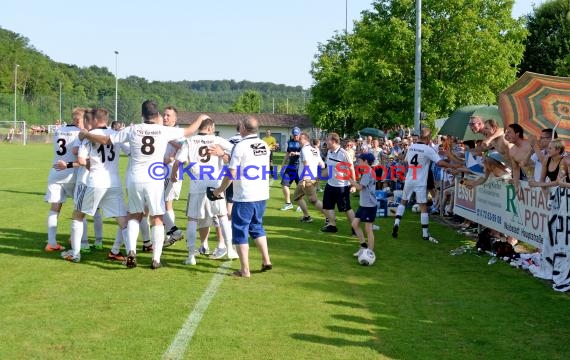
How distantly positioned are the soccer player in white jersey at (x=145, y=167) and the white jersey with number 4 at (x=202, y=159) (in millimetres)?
373

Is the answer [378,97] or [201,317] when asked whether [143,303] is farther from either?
[378,97]

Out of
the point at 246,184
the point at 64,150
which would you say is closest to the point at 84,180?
the point at 64,150

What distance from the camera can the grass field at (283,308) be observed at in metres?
5.12

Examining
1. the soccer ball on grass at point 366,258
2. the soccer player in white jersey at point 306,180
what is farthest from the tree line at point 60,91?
the soccer ball on grass at point 366,258

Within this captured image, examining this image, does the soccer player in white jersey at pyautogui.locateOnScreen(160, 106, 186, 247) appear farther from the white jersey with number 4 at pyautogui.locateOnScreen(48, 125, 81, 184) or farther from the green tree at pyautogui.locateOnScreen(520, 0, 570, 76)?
the green tree at pyautogui.locateOnScreen(520, 0, 570, 76)

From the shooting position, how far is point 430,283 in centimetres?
768

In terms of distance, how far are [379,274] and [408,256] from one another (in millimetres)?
1468

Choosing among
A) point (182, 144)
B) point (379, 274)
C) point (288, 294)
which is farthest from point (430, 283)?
point (182, 144)

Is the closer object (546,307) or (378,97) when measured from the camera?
(546,307)

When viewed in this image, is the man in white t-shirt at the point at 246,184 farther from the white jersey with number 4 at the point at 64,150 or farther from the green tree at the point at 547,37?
the green tree at the point at 547,37

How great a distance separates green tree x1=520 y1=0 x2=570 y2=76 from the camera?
1511 inches

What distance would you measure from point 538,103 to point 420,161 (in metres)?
2.92

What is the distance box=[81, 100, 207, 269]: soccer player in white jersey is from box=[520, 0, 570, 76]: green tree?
1408 inches

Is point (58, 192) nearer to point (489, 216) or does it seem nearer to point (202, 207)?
point (202, 207)
